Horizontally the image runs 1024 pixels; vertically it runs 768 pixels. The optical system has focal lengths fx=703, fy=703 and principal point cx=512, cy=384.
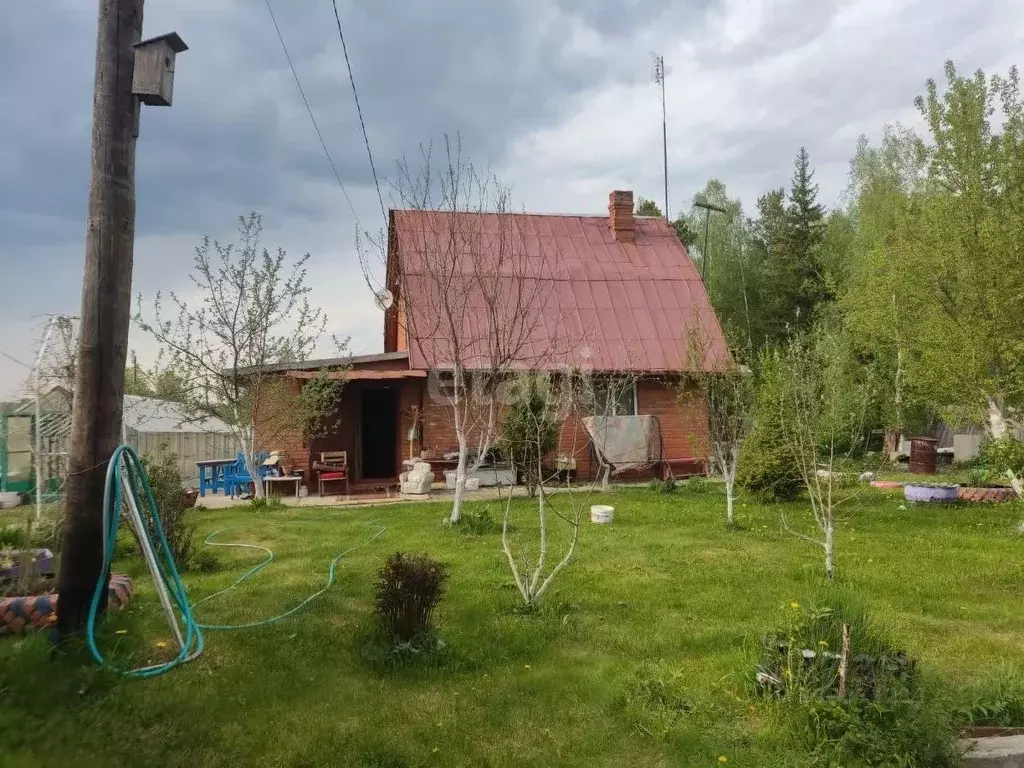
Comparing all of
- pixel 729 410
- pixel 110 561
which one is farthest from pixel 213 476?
pixel 110 561

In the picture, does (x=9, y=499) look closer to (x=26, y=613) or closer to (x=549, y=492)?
(x=549, y=492)

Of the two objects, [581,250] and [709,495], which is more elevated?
[581,250]

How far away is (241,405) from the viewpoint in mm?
12828

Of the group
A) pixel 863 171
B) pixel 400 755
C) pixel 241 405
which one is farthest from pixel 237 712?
pixel 863 171

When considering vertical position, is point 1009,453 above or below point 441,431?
below

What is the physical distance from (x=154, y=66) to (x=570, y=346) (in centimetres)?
1044

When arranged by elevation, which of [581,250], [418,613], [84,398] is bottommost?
[418,613]

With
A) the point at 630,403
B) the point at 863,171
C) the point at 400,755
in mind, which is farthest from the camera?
the point at 863,171

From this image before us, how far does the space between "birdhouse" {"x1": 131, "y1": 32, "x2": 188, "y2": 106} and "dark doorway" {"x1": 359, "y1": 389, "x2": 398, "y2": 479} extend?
12.8 metres

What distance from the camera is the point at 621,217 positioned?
1969cm

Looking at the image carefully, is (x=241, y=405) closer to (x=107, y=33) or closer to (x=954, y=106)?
(x=107, y=33)

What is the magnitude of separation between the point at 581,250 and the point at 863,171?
19.4 m

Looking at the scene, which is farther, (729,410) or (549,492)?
(549,492)

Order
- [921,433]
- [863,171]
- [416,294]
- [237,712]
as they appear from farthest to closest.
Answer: [863,171]
[921,433]
[416,294]
[237,712]
